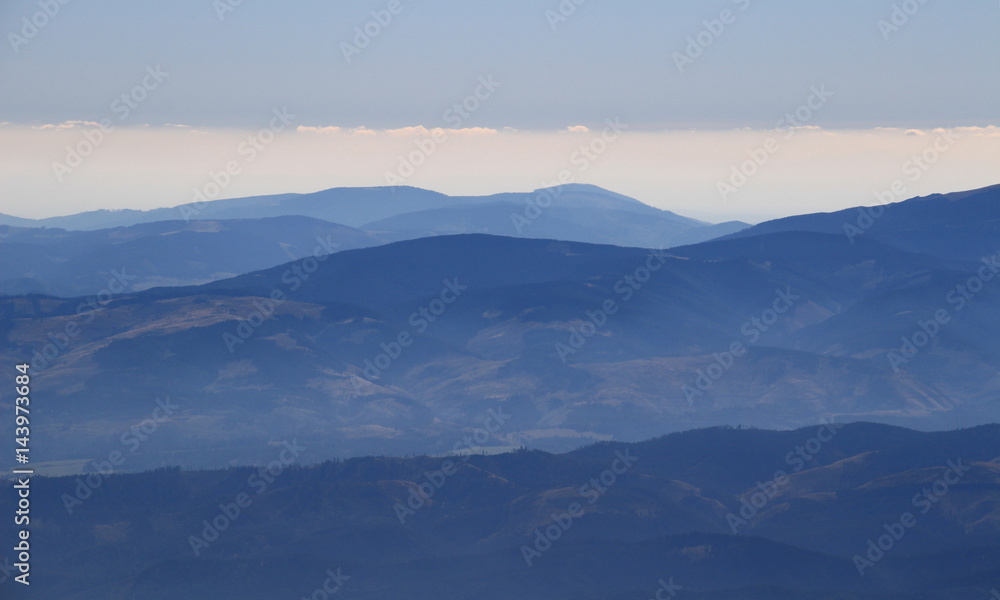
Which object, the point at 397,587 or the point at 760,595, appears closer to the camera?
the point at 760,595

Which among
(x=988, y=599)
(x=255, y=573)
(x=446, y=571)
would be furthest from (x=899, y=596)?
(x=255, y=573)

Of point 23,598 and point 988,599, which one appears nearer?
point 988,599

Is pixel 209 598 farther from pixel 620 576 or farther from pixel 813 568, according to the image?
pixel 813 568

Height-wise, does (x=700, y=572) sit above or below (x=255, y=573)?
below

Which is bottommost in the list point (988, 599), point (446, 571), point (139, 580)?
point (988, 599)

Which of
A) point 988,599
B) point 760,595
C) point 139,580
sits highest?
point 139,580

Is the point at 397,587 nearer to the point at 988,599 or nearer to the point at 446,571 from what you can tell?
the point at 446,571

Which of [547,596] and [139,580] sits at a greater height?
[139,580]

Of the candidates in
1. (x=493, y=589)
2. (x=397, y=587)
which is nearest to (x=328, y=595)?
(x=397, y=587)

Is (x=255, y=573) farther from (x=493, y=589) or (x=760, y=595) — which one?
(x=760, y=595)
